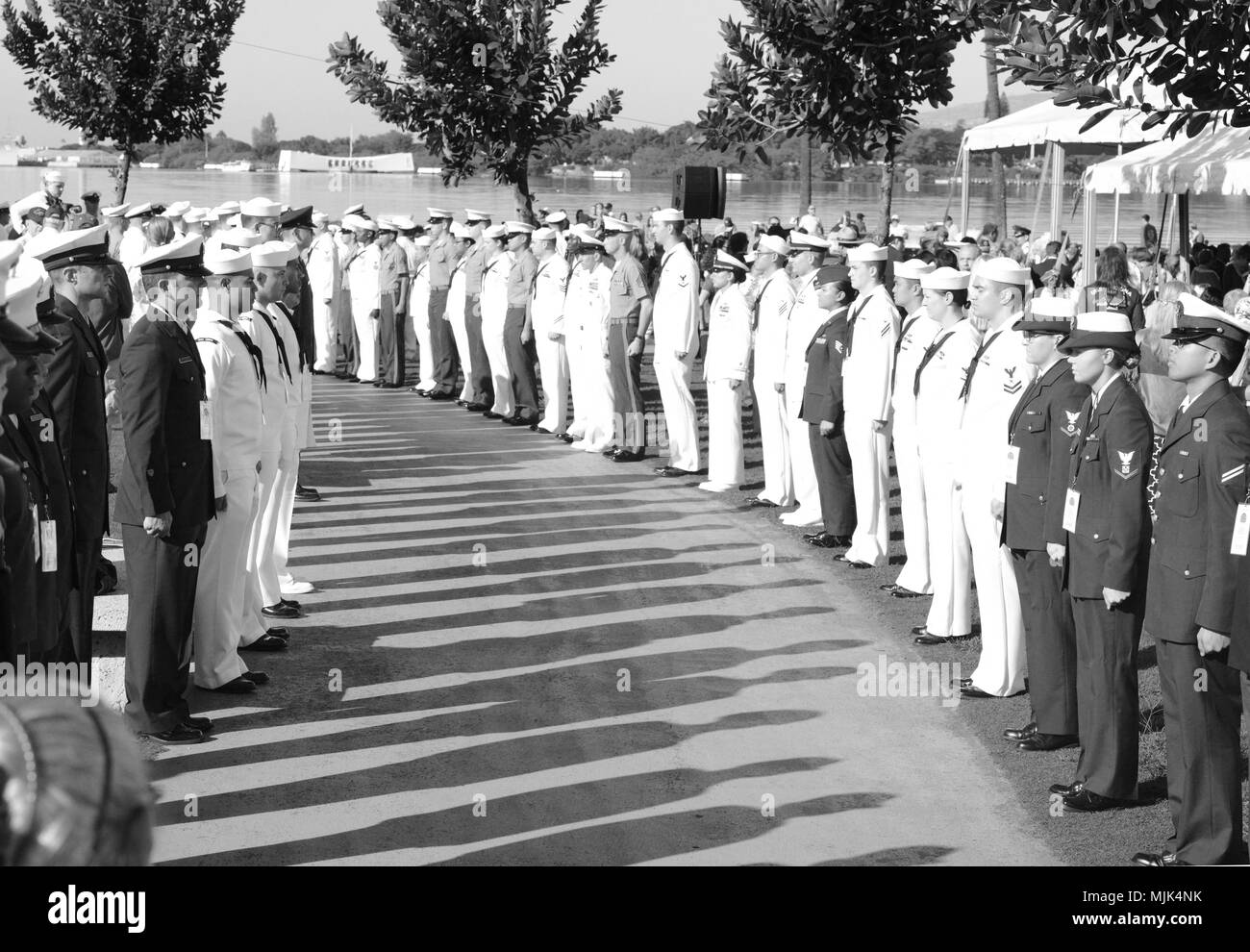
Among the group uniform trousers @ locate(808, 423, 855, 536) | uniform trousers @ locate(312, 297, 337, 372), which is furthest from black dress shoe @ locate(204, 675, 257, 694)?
uniform trousers @ locate(312, 297, 337, 372)

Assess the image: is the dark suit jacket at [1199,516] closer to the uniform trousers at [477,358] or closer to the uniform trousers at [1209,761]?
the uniform trousers at [1209,761]

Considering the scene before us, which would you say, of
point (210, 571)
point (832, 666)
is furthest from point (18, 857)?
point (832, 666)

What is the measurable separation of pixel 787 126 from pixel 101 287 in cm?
851

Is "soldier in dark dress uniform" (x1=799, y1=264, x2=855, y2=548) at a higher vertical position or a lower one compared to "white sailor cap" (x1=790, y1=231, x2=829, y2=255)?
lower

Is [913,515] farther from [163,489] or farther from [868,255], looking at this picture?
[163,489]

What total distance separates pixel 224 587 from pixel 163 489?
103cm

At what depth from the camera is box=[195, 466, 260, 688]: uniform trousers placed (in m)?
7.53

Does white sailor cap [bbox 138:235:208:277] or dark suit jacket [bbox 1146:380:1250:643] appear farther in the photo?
white sailor cap [bbox 138:235:208:277]

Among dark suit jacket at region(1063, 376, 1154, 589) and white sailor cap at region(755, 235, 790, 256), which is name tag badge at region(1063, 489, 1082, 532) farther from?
white sailor cap at region(755, 235, 790, 256)

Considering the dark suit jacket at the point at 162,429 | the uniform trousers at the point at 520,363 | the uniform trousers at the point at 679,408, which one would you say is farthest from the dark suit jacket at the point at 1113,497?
the uniform trousers at the point at 520,363

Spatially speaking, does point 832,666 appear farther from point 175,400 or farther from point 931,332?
point 175,400

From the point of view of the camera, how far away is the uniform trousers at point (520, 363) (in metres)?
17.0

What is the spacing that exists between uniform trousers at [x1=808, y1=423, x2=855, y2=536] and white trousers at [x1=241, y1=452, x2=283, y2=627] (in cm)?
431

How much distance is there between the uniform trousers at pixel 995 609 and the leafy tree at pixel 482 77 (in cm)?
1364
